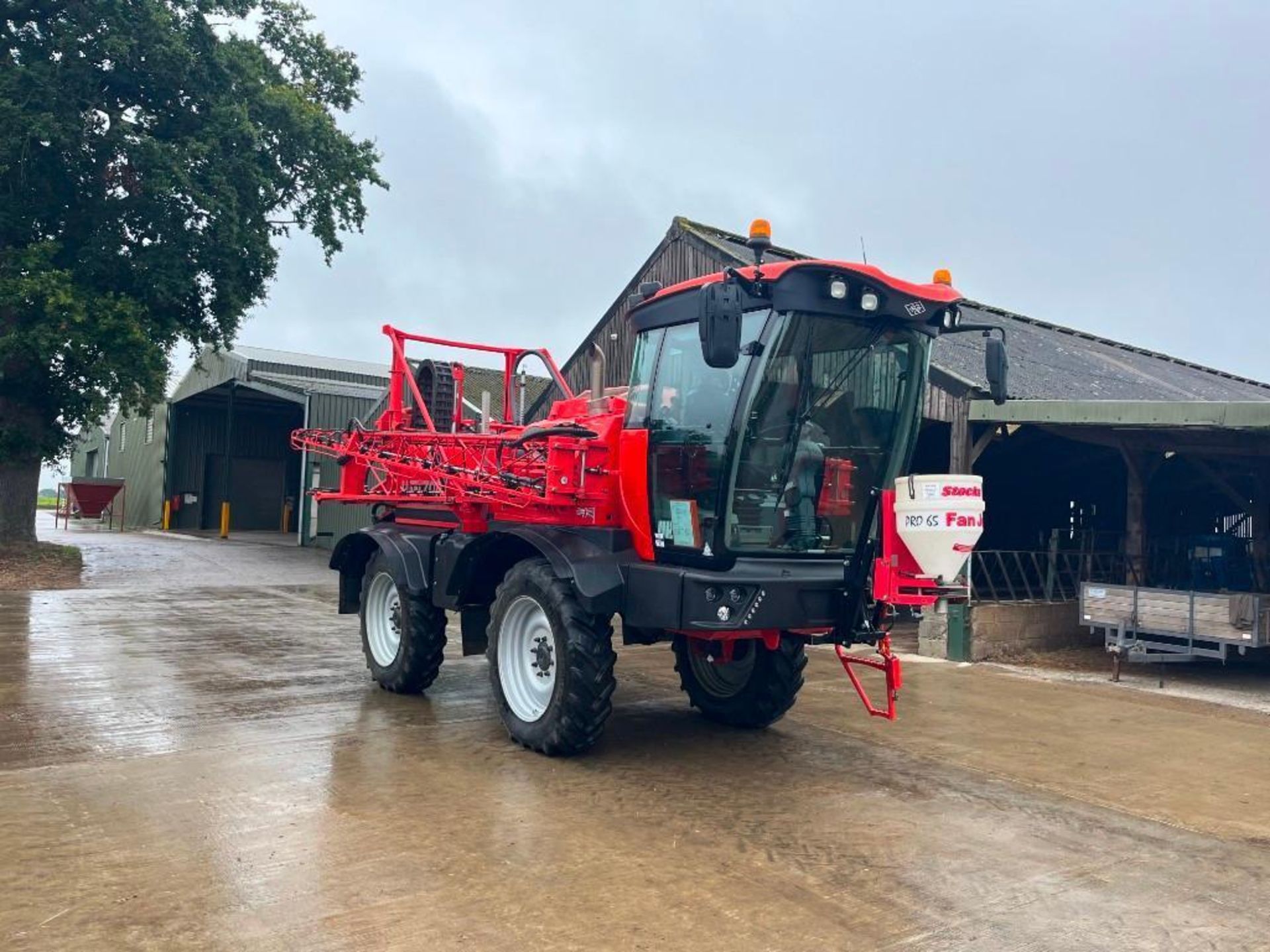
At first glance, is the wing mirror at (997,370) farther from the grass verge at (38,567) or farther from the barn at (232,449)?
the barn at (232,449)

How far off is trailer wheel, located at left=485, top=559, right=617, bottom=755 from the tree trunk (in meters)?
13.8

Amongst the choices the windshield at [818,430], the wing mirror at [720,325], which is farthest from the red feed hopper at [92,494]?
the wing mirror at [720,325]

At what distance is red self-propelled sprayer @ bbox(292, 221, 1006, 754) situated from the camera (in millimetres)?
5059

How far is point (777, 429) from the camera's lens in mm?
5168

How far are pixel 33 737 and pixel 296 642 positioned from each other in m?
4.08

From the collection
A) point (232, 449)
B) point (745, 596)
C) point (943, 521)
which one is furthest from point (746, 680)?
point (232, 449)

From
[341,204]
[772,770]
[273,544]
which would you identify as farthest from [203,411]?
[772,770]

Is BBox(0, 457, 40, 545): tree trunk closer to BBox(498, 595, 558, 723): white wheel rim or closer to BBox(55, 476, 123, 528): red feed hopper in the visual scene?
BBox(498, 595, 558, 723): white wheel rim

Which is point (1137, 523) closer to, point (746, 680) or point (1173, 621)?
point (1173, 621)

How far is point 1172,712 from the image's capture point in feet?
25.8

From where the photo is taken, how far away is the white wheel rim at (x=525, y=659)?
5.84 metres

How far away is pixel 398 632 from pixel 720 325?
4215 mm

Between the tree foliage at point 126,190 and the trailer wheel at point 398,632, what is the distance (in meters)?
9.41

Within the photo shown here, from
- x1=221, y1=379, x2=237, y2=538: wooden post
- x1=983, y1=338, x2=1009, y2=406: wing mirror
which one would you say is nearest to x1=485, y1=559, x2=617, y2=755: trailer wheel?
x1=983, y1=338, x2=1009, y2=406: wing mirror
